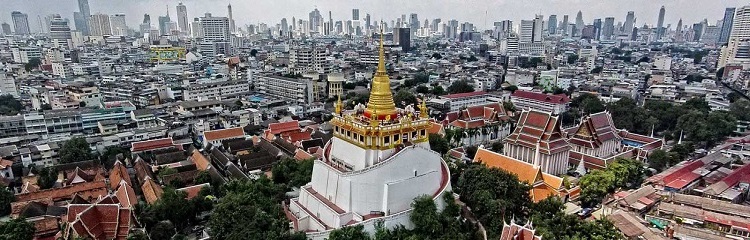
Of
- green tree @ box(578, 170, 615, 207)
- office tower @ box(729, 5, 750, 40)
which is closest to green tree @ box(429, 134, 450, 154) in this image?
green tree @ box(578, 170, 615, 207)

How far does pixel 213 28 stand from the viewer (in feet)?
509

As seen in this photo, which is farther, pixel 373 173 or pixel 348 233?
pixel 373 173

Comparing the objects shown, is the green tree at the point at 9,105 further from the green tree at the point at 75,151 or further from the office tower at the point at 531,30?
the office tower at the point at 531,30

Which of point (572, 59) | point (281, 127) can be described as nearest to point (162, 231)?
point (281, 127)

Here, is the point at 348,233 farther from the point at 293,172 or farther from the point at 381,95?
the point at 293,172

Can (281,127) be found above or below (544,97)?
below

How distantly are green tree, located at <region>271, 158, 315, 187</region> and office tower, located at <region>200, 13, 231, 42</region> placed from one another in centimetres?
13502

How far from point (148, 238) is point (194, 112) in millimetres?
35241

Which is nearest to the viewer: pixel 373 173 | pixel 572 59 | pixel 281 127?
pixel 373 173

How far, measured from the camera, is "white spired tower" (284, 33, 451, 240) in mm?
22281

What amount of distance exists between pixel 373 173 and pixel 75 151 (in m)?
29.2

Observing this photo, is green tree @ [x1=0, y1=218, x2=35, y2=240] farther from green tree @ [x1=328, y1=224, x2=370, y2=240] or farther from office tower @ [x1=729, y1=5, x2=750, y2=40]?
office tower @ [x1=729, y1=5, x2=750, y2=40]

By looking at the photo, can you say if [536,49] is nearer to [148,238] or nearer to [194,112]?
[194,112]

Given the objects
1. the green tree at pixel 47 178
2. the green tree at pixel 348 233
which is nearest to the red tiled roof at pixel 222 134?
the green tree at pixel 47 178
